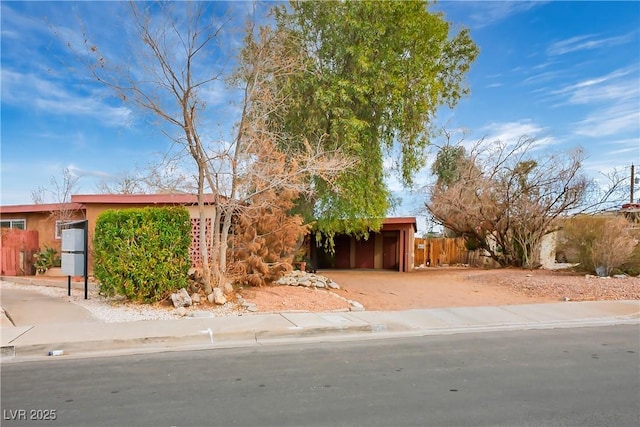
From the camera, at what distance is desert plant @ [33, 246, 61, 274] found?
17.2 metres

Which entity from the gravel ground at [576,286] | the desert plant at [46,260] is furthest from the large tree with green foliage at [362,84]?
the desert plant at [46,260]

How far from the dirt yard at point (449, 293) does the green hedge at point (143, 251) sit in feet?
6.62

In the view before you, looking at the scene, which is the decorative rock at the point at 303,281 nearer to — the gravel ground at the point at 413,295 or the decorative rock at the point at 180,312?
the gravel ground at the point at 413,295

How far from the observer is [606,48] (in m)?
14.4

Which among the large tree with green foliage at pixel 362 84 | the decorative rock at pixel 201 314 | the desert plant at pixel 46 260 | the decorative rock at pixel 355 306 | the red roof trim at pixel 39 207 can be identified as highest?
the large tree with green foliage at pixel 362 84

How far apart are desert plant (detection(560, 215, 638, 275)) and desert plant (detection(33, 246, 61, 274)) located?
19719 millimetres

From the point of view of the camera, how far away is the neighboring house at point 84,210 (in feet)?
46.5

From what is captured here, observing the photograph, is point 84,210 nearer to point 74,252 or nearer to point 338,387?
point 74,252

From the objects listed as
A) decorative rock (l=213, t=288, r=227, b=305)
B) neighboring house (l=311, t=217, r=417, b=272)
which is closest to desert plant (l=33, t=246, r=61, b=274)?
decorative rock (l=213, t=288, r=227, b=305)

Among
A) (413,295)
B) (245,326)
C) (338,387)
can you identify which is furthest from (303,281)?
(338,387)

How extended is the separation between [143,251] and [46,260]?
959 cm

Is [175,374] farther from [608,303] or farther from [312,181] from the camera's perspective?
[608,303]

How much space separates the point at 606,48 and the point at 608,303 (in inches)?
309

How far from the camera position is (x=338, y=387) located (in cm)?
548
